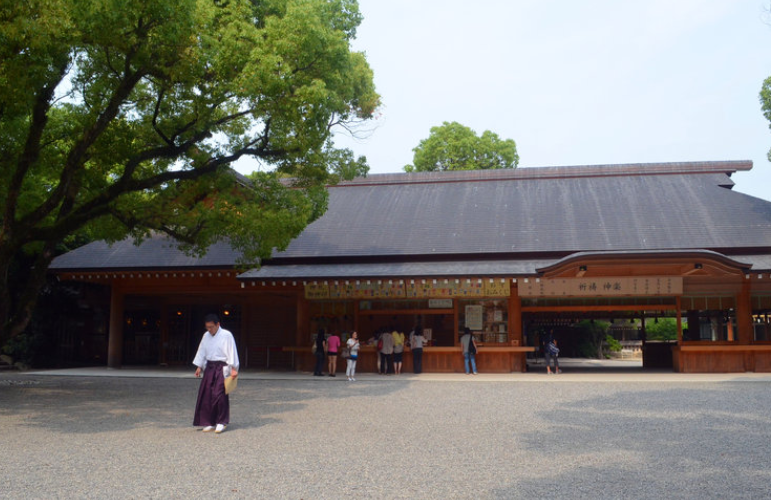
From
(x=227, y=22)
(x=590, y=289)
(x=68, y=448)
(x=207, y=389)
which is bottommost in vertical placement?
(x=68, y=448)

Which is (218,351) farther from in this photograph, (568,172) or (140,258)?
(568,172)

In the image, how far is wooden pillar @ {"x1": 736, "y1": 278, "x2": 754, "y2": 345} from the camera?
1666 cm

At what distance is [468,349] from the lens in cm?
1722

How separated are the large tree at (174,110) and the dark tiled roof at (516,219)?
4617 mm

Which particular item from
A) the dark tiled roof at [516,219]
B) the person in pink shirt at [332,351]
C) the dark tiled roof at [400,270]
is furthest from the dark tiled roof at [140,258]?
the person in pink shirt at [332,351]

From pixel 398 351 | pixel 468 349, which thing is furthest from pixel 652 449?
pixel 398 351

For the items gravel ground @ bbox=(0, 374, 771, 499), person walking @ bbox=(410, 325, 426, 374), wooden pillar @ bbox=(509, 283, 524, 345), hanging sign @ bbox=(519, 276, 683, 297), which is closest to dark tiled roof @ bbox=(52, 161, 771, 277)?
hanging sign @ bbox=(519, 276, 683, 297)

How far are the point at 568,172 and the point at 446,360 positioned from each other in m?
8.93

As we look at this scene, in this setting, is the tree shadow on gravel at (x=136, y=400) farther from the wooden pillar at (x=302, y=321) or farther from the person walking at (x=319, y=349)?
the wooden pillar at (x=302, y=321)

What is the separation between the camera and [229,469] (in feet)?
20.2

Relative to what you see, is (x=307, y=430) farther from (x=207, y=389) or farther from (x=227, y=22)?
(x=227, y=22)

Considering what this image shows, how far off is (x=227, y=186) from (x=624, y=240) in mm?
10995

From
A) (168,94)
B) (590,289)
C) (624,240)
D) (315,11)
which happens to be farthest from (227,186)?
(624,240)

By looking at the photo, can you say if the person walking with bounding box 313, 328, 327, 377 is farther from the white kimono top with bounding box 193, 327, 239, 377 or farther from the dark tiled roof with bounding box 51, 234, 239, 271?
the white kimono top with bounding box 193, 327, 239, 377
